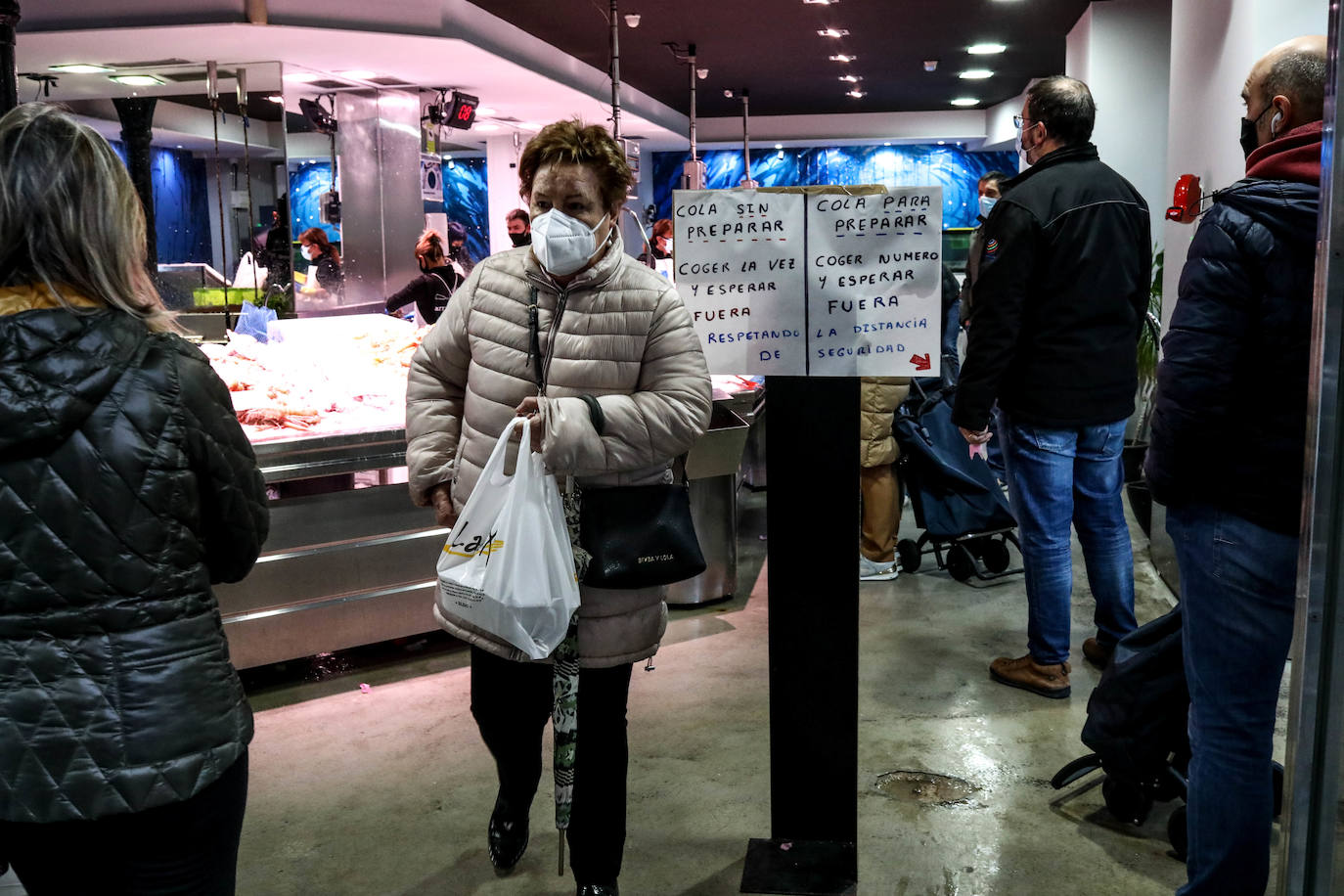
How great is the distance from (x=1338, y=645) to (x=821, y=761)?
1.53 meters

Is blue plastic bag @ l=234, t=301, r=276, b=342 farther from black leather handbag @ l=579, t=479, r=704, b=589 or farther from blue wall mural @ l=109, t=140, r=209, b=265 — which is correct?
black leather handbag @ l=579, t=479, r=704, b=589

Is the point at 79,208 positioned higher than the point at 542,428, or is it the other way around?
the point at 79,208

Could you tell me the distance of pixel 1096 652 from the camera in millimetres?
4375

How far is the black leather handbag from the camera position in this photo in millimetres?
2432

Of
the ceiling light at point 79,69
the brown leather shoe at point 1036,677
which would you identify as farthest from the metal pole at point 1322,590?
the ceiling light at point 79,69

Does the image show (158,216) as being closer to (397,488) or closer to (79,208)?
(397,488)

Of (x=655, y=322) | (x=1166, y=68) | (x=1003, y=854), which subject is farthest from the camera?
(x=1166, y=68)

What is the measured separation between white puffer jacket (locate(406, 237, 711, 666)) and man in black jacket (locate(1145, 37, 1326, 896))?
970 millimetres

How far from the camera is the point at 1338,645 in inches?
54.9

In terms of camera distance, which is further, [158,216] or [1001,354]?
[158,216]

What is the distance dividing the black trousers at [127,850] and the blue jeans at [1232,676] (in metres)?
1.77

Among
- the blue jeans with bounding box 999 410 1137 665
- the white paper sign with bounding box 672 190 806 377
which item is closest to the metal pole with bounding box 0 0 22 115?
the white paper sign with bounding box 672 190 806 377

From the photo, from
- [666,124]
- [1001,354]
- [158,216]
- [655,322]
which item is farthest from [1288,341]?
[666,124]

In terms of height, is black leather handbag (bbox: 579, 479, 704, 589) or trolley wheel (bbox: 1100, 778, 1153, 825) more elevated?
black leather handbag (bbox: 579, 479, 704, 589)
